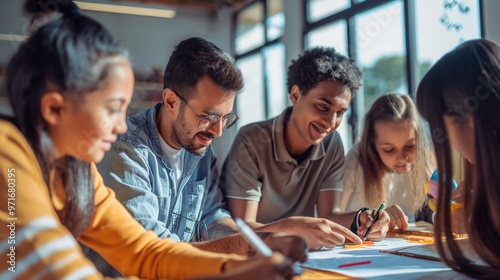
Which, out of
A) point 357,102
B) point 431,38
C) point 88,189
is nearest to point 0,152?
point 88,189

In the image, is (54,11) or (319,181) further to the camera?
(319,181)

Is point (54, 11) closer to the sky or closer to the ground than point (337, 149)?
Answer: closer to the sky

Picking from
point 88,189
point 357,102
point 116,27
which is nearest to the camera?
point 88,189

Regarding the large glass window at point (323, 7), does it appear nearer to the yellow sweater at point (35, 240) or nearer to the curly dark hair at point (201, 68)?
the curly dark hair at point (201, 68)

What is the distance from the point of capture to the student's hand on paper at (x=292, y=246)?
3.05ft

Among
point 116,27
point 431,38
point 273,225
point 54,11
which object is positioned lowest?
point 273,225

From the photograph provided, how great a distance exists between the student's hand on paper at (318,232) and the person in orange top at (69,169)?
13.2 inches

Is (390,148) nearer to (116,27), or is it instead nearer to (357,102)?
(357,102)

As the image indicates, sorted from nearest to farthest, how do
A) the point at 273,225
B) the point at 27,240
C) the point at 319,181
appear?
the point at 27,240 < the point at 273,225 < the point at 319,181

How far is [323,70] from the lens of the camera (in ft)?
6.57

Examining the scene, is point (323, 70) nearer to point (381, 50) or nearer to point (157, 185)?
point (157, 185)

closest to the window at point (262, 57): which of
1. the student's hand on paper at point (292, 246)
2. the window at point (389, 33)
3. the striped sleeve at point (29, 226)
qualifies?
the window at point (389, 33)

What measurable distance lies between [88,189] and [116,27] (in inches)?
257

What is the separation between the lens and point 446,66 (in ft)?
3.38
